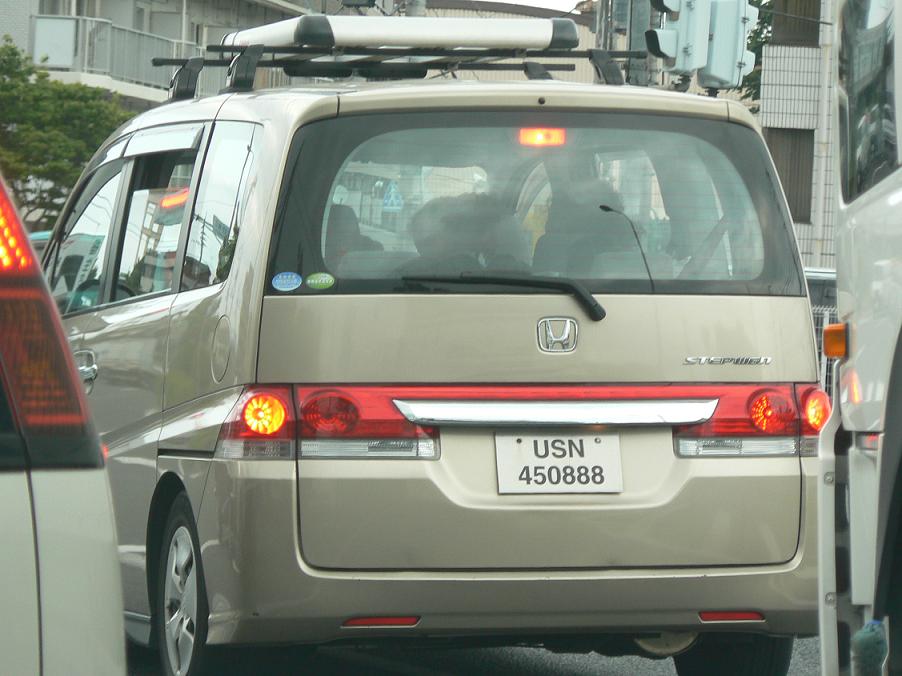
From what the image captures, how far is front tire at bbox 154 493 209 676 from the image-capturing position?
223 inches

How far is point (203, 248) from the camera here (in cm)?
601

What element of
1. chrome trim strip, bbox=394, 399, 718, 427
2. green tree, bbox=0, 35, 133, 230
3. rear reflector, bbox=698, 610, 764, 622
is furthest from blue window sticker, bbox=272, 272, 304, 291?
green tree, bbox=0, 35, 133, 230

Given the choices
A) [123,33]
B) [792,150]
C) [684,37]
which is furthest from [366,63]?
[123,33]

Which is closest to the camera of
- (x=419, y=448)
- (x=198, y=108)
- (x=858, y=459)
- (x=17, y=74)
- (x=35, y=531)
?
(x=35, y=531)

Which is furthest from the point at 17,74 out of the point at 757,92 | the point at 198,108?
the point at 198,108

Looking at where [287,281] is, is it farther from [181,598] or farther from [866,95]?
[866,95]

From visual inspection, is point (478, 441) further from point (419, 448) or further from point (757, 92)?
point (757, 92)

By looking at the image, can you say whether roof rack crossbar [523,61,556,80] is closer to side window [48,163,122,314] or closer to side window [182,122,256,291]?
side window [182,122,256,291]

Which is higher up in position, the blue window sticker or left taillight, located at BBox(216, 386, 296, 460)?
the blue window sticker

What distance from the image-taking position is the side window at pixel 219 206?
5.77 meters

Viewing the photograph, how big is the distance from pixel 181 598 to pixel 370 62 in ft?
8.11

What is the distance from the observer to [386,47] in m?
7.02

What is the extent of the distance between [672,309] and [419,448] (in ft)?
2.72

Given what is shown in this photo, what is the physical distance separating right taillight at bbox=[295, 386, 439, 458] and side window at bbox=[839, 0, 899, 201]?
1392mm
